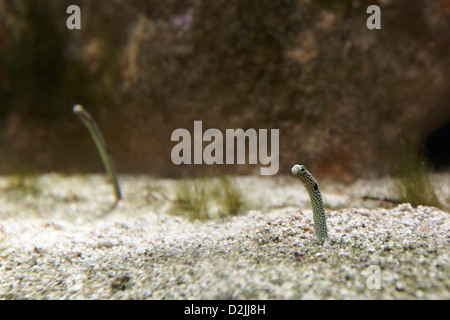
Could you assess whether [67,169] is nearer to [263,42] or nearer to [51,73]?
[51,73]

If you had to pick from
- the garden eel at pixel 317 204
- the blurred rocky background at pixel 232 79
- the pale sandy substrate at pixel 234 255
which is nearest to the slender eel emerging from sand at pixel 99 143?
the pale sandy substrate at pixel 234 255

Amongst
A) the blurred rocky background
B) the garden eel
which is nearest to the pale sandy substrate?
the garden eel

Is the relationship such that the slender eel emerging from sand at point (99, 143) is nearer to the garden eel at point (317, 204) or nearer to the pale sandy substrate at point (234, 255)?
the pale sandy substrate at point (234, 255)

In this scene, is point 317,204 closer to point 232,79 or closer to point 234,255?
point 234,255

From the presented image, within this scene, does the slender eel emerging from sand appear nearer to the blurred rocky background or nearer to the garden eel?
the blurred rocky background

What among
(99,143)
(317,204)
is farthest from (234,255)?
(99,143)
